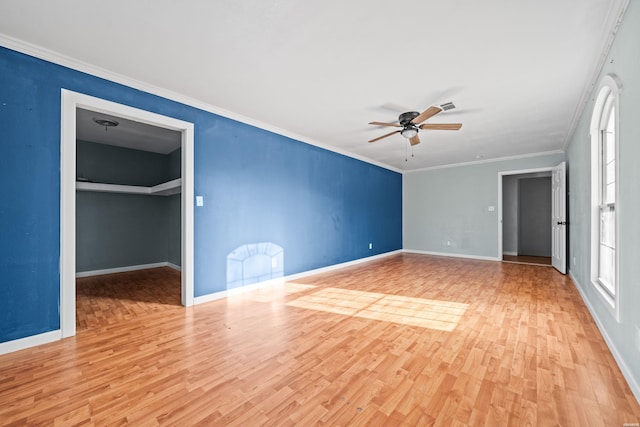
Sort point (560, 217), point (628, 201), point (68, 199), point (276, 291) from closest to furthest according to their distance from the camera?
point (628, 201) → point (68, 199) → point (276, 291) → point (560, 217)

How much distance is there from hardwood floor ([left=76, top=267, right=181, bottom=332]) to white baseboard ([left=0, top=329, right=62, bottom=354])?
0.69 feet

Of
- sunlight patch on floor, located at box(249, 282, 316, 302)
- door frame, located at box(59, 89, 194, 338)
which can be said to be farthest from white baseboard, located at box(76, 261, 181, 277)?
door frame, located at box(59, 89, 194, 338)

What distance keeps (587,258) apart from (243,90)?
462cm

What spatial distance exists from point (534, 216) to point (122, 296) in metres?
9.77

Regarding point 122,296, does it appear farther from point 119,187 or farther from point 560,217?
point 560,217

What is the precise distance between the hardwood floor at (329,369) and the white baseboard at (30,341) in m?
0.07

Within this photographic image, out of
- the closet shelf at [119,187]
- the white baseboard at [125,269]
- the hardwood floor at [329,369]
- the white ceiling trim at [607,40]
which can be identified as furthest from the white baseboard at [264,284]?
the white ceiling trim at [607,40]

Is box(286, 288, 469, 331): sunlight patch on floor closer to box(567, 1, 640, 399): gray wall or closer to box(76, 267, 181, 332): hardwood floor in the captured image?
box(567, 1, 640, 399): gray wall

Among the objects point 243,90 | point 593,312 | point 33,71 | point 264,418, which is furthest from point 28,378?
point 593,312

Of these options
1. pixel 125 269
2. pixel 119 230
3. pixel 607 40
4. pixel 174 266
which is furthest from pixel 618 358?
pixel 119 230

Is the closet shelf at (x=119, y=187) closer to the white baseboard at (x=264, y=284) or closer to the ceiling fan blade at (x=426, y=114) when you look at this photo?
the white baseboard at (x=264, y=284)

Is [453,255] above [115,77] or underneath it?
underneath

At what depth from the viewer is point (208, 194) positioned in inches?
141

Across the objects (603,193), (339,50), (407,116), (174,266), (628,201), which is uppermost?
(339,50)
